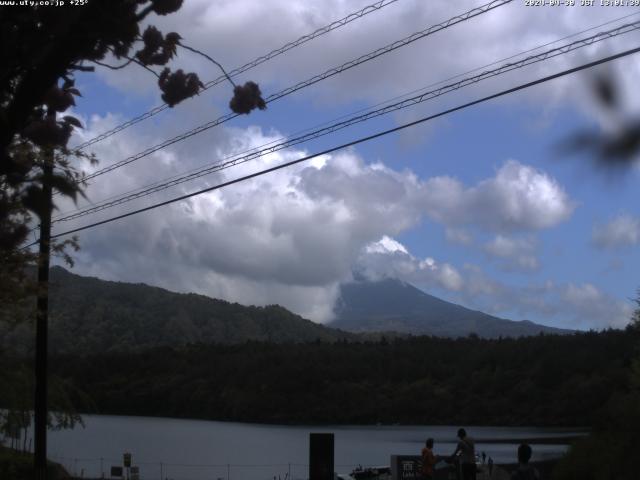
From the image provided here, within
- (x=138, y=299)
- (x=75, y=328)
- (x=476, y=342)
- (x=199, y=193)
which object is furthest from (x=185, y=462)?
(x=138, y=299)

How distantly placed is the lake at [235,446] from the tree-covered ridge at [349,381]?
4.44 metres

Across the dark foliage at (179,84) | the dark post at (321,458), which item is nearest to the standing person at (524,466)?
the dark post at (321,458)

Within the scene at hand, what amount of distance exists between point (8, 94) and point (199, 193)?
9721 mm

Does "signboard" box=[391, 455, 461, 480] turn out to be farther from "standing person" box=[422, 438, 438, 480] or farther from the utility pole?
the utility pole

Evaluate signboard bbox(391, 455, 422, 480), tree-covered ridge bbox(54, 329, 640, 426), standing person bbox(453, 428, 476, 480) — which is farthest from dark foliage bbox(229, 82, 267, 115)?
tree-covered ridge bbox(54, 329, 640, 426)

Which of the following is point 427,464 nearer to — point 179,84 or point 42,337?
point 42,337

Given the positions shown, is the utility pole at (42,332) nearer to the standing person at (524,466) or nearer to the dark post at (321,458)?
the dark post at (321,458)

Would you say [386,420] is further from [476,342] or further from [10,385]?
[10,385]

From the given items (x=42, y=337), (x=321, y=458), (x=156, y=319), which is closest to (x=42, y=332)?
(x=42, y=337)

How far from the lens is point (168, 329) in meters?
168

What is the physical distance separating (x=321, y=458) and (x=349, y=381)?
91918 mm

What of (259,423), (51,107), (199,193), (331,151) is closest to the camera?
(51,107)

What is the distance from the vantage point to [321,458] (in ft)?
57.1

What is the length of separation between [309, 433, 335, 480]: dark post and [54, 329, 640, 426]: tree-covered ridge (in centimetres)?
7059
